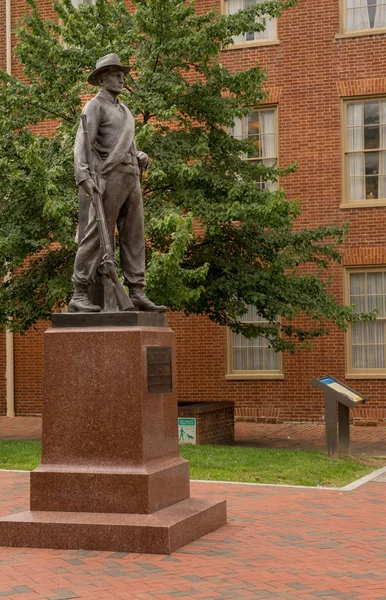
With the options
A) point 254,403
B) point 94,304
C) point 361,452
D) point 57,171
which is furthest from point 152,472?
point 254,403

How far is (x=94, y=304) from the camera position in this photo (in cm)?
845

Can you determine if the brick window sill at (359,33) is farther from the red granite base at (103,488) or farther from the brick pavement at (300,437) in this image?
the red granite base at (103,488)

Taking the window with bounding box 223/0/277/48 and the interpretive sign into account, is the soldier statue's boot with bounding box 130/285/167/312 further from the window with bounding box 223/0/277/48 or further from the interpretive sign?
the window with bounding box 223/0/277/48

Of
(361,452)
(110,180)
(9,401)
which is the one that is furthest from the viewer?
(9,401)

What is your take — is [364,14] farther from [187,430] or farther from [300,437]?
[187,430]

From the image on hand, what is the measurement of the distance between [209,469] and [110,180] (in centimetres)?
495

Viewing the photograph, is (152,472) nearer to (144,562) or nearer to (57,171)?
(144,562)

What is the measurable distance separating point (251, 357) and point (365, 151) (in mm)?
4931

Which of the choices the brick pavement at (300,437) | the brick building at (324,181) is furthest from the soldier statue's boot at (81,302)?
the brick building at (324,181)

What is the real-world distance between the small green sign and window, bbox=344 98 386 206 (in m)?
6.88

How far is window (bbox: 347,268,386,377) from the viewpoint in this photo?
19.8 m

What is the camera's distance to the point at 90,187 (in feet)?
26.8

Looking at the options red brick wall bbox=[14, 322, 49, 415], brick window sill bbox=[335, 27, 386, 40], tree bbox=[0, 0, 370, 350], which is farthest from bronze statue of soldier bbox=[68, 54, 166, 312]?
red brick wall bbox=[14, 322, 49, 415]

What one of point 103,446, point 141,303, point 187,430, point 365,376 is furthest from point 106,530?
point 365,376
